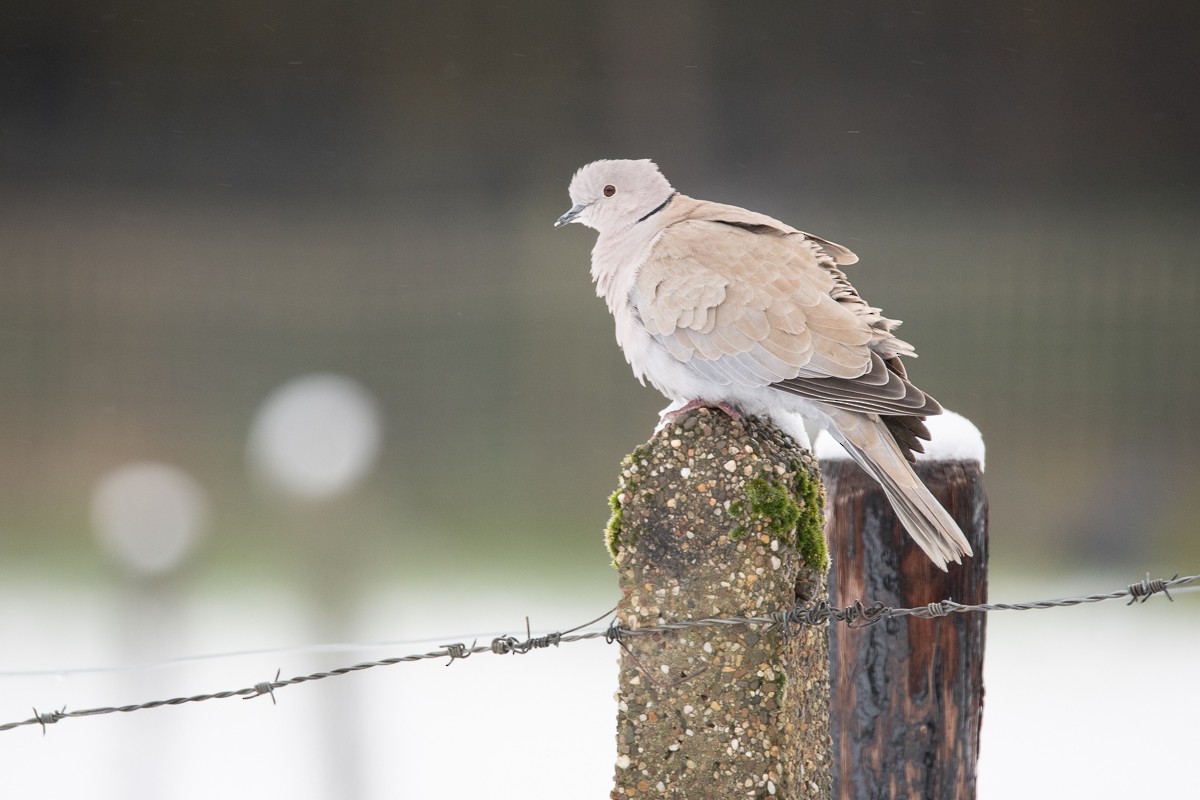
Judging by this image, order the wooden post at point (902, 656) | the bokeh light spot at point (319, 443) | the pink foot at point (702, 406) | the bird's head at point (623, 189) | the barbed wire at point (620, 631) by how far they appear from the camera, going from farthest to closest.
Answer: the bokeh light spot at point (319, 443) → the bird's head at point (623, 189) → the wooden post at point (902, 656) → the pink foot at point (702, 406) → the barbed wire at point (620, 631)

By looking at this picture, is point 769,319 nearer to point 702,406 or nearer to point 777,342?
point 777,342

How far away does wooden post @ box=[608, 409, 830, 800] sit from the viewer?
139cm

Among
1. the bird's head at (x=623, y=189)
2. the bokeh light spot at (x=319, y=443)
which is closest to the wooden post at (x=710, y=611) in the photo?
the bird's head at (x=623, y=189)

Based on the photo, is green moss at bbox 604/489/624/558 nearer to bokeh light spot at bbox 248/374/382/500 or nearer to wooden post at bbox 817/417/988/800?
wooden post at bbox 817/417/988/800

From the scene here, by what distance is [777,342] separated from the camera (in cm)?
168

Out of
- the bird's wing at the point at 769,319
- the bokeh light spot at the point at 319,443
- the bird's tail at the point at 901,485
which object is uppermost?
the bokeh light spot at the point at 319,443

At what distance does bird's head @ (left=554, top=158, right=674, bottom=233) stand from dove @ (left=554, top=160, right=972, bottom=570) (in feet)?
0.45

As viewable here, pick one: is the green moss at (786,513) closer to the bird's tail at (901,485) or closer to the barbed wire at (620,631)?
the barbed wire at (620,631)

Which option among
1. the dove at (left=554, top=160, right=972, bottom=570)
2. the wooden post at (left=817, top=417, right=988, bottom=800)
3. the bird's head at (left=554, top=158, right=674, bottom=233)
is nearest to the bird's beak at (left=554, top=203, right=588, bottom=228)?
the bird's head at (left=554, top=158, right=674, bottom=233)

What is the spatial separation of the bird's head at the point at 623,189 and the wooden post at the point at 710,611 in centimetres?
71

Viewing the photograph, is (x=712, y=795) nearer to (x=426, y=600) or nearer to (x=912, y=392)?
(x=912, y=392)

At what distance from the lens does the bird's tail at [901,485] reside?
159cm

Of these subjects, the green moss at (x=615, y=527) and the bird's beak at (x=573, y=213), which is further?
the bird's beak at (x=573, y=213)

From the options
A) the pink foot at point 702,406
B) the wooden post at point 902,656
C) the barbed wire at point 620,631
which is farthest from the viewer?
the wooden post at point 902,656
